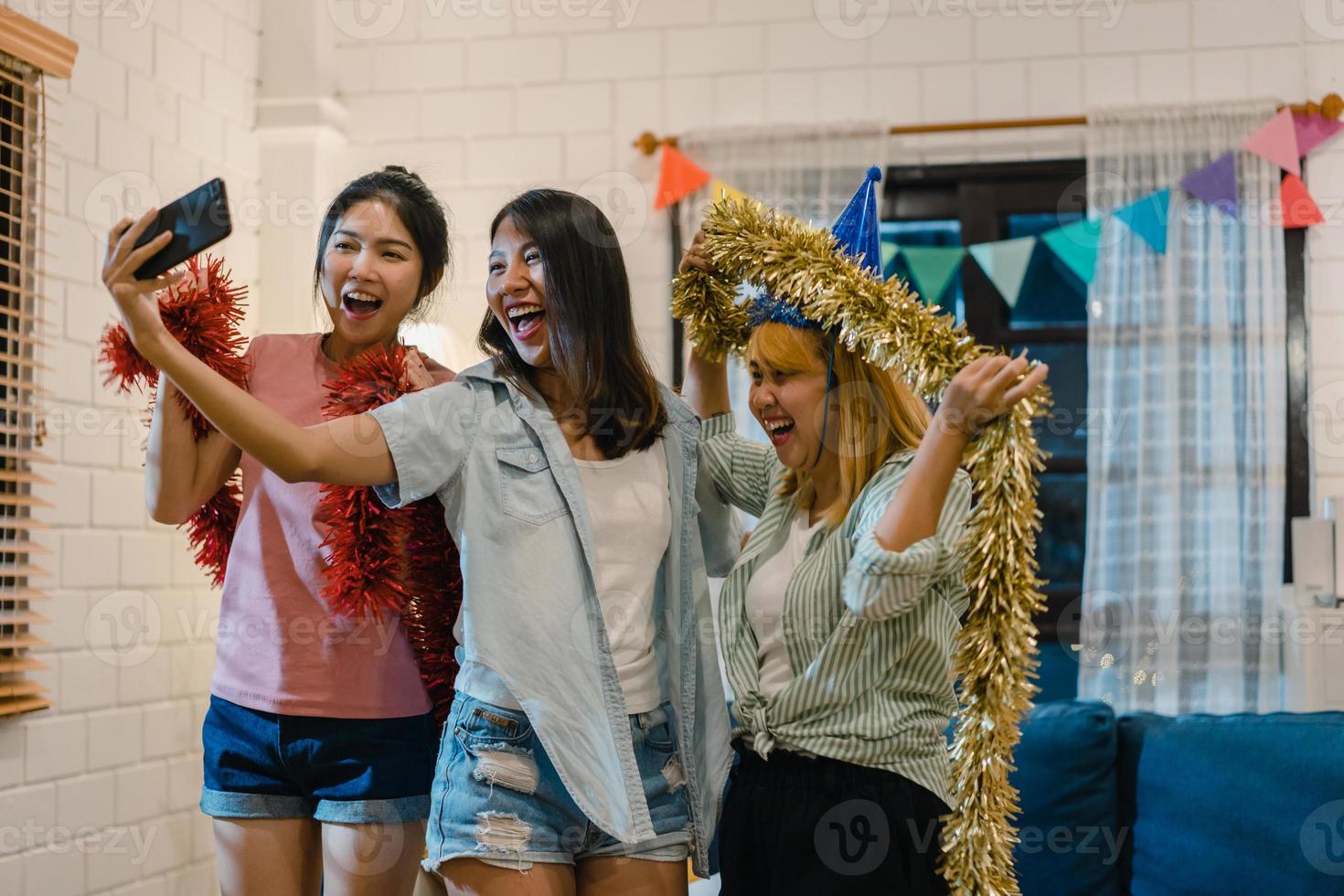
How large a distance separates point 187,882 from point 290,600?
2.27 m

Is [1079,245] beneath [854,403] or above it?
above

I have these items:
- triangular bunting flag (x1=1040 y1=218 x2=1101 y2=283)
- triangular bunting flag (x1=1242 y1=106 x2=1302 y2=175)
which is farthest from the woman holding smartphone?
triangular bunting flag (x1=1242 y1=106 x2=1302 y2=175)

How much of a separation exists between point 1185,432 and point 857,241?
Result: 2531 mm

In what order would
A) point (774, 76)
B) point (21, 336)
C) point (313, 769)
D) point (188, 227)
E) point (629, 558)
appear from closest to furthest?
1. point (188, 227)
2. point (629, 558)
3. point (313, 769)
4. point (21, 336)
5. point (774, 76)

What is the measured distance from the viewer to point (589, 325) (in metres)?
1.67

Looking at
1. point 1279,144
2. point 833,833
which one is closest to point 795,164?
point 1279,144

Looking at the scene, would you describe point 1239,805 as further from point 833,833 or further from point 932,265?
point 932,265

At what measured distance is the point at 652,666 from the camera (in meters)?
1.65

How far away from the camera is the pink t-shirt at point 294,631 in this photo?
Result: 1.79m

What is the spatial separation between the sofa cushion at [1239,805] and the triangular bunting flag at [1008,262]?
1.81 meters

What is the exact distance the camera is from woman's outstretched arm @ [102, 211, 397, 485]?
1385mm

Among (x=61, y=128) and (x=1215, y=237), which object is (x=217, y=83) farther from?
→ (x=1215, y=237)

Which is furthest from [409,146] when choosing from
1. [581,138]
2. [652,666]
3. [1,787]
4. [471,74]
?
[652,666]

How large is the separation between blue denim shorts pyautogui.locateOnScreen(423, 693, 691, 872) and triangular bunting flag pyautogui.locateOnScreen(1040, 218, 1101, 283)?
292cm
